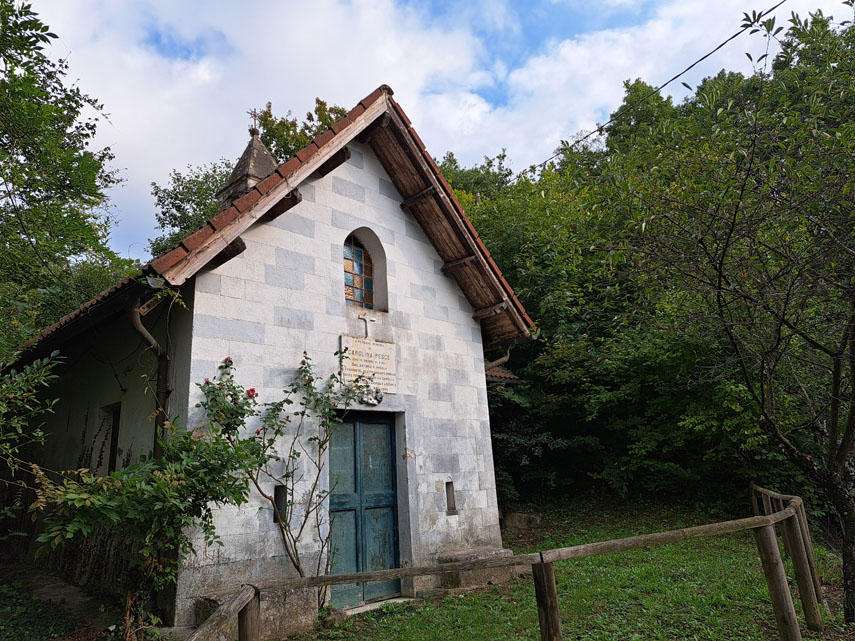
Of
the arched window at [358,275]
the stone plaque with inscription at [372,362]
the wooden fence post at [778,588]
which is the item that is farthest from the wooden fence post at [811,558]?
the arched window at [358,275]

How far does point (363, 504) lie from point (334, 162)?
14.0 ft

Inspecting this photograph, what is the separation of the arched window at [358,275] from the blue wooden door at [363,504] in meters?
1.54

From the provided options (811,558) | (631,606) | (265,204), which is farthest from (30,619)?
(811,558)

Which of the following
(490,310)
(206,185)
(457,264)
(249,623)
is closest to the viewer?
(249,623)

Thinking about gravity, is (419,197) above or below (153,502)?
above

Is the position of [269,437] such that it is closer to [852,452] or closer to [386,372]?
[386,372]

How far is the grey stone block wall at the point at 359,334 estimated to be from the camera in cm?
560

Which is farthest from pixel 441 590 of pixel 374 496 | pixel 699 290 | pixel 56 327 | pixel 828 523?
pixel 828 523

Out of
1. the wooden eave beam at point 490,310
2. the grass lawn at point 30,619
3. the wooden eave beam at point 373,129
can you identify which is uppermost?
the wooden eave beam at point 373,129

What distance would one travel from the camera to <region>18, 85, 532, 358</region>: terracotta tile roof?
5246 mm

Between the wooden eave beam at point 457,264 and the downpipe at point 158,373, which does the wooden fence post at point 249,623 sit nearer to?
the downpipe at point 158,373

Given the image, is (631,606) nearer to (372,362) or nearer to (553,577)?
(553,577)

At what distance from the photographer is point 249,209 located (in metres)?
5.87

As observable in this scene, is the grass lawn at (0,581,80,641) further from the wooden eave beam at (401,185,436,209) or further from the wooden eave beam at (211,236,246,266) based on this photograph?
the wooden eave beam at (401,185,436,209)
